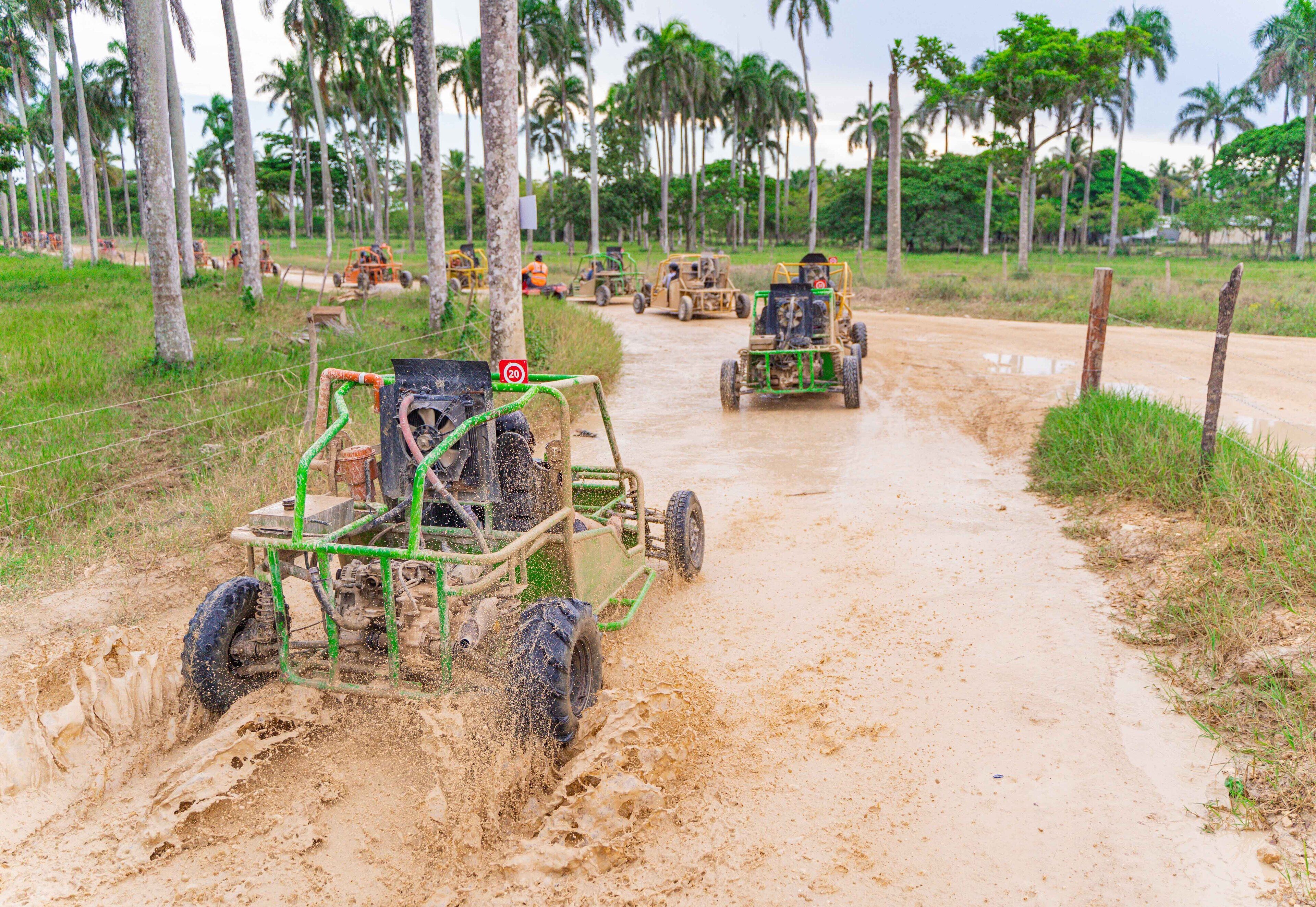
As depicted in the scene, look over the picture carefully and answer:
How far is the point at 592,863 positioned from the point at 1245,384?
12420 mm

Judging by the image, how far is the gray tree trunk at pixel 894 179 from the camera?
29.4 metres

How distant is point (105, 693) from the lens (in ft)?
13.8

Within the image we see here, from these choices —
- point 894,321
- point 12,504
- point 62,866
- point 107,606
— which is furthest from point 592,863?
point 894,321

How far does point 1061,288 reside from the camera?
2453 cm

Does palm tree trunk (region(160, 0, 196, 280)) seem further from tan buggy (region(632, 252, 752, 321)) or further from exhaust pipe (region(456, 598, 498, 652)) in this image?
exhaust pipe (region(456, 598, 498, 652))

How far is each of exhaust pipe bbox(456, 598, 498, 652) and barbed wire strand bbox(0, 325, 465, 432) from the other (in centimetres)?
521

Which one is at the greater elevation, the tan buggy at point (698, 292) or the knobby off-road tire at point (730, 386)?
the tan buggy at point (698, 292)

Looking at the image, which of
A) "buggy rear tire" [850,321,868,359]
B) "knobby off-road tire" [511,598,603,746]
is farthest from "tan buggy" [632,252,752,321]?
"knobby off-road tire" [511,598,603,746]

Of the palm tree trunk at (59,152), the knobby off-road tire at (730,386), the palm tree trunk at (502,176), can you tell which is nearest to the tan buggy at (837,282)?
the knobby off-road tire at (730,386)

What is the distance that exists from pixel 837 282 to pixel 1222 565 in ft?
45.1

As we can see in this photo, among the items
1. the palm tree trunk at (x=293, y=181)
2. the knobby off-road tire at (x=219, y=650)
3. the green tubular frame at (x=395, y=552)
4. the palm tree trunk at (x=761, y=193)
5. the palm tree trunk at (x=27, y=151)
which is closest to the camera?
the green tubular frame at (x=395, y=552)

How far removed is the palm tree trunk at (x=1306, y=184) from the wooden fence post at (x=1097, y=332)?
144 ft

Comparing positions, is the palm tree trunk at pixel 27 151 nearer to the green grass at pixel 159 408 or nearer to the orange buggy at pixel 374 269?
the orange buggy at pixel 374 269

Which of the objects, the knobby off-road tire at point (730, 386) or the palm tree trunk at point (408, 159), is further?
the palm tree trunk at point (408, 159)
